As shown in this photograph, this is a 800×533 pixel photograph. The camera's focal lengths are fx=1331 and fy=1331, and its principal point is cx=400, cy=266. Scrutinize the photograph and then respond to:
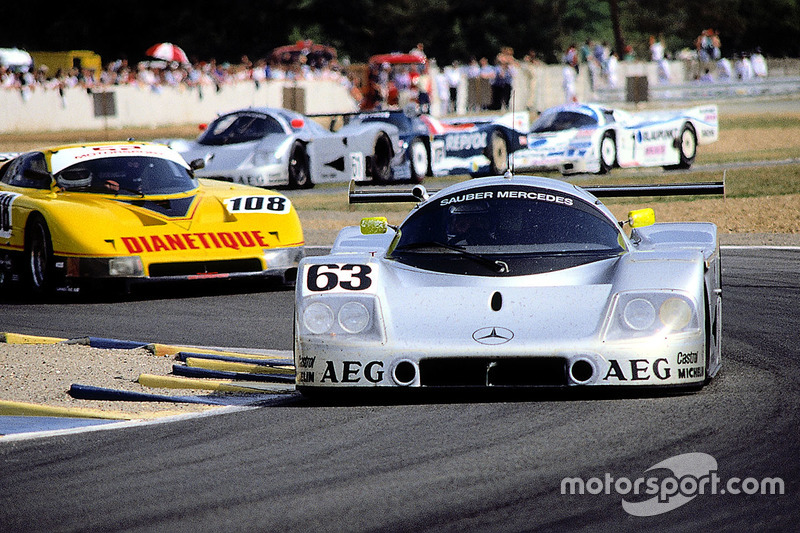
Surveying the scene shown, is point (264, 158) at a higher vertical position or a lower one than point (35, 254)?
higher

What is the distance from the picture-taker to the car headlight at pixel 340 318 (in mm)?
6215

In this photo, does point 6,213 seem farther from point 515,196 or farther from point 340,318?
point 340,318

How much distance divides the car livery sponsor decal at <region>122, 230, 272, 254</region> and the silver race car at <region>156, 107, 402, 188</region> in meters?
8.20

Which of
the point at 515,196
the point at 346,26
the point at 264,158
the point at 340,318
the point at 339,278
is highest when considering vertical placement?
the point at 346,26

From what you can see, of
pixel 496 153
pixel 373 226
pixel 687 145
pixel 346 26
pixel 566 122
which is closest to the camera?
pixel 373 226

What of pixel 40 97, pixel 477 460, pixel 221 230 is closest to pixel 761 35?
pixel 40 97

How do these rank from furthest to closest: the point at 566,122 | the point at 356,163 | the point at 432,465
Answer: the point at 566,122 → the point at 356,163 → the point at 432,465

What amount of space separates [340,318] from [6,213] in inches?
251

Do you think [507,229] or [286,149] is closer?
[507,229]

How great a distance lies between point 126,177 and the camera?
11859 millimetres

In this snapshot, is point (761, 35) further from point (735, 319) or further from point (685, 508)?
point (685, 508)

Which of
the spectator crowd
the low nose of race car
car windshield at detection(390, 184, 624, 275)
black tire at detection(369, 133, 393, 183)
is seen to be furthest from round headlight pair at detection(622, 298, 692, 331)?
the spectator crowd

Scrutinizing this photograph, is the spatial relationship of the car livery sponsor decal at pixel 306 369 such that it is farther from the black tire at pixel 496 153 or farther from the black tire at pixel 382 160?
the black tire at pixel 496 153

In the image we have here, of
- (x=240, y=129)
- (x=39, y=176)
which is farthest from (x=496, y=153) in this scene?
(x=39, y=176)
